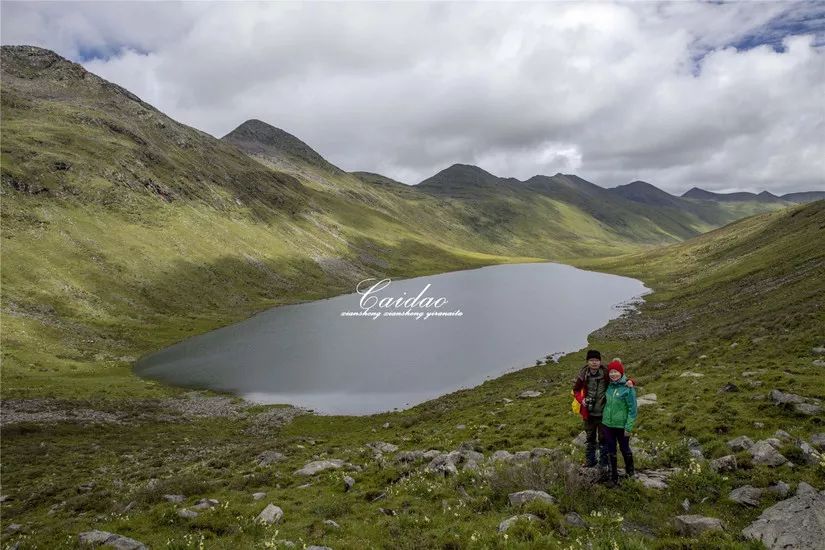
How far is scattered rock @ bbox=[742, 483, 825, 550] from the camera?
1045 centimetres

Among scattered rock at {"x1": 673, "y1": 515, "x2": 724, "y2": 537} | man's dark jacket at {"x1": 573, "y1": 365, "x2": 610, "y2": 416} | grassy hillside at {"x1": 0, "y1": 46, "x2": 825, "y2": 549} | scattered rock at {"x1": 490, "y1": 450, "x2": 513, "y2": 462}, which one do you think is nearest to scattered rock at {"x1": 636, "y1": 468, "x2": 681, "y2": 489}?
grassy hillside at {"x1": 0, "y1": 46, "x2": 825, "y2": 549}

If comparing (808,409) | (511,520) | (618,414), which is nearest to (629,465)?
(618,414)

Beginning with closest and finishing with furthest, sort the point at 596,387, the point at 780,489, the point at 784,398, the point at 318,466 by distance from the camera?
the point at 780,489 < the point at 596,387 < the point at 784,398 < the point at 318,466

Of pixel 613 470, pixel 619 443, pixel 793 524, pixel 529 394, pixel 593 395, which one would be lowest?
pixel 529 394

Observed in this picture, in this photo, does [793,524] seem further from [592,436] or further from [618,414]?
[592,436]

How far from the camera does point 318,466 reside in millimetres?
24500

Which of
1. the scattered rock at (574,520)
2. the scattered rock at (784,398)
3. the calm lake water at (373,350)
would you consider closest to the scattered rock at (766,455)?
the scattered rock at (784,398)

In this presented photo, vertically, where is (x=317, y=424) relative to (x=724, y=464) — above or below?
below

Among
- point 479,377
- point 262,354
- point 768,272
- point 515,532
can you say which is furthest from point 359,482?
point 768,272

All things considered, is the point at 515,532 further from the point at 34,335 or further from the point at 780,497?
the point at 34,335

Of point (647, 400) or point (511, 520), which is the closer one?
point (511, 520)

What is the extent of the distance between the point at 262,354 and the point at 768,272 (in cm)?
9005

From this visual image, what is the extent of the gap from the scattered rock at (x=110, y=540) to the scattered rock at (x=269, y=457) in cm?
1227

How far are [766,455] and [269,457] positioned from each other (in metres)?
26.0
